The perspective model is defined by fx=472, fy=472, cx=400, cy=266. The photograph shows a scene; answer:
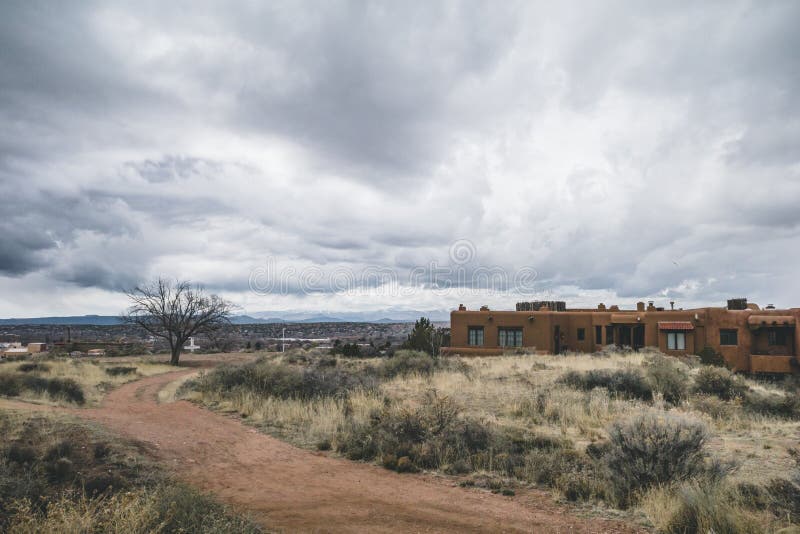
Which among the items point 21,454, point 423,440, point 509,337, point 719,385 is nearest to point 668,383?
point 719,385

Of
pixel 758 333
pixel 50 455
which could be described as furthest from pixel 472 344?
pixel 50 455

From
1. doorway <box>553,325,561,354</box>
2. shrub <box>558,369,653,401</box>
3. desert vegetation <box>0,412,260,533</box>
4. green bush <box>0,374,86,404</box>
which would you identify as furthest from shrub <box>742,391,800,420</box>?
green bush <box>0,374,86,404</box>

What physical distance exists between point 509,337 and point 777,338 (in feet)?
52.9

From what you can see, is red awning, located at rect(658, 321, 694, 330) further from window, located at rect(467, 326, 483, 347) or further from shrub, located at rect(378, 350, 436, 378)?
shrub, located at rect(378, 350, 436, 378)

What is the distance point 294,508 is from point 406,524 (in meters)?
1.75

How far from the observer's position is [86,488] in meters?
7.11

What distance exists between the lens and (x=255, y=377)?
17.8m

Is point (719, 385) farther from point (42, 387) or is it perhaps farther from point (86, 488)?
point (42, 387)

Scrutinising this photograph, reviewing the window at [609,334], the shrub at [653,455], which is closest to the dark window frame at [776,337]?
the window at [609,334]

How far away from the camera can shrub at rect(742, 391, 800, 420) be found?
15016 mm

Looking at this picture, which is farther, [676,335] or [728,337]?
[676,335]

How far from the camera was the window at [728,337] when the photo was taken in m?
29.4

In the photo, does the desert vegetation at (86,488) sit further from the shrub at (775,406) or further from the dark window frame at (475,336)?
the dark window frame at (475,336)

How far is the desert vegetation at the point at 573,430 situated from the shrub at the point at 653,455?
2cm
